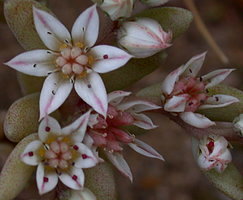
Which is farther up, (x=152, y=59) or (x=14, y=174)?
(x=152, y=59)

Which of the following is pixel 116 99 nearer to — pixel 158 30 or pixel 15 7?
pixel 158 30

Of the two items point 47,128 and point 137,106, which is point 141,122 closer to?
point 137,106

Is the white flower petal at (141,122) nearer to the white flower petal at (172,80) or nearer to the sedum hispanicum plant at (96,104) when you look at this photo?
the sedum hispanicum plant at (96,104)

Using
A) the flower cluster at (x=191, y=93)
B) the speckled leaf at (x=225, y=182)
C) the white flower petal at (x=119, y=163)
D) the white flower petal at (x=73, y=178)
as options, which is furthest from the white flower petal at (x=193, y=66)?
the white flower petal at (x=73, y=178)

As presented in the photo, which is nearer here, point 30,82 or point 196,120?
point 196,120

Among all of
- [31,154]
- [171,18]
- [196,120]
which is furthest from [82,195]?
[171,18]

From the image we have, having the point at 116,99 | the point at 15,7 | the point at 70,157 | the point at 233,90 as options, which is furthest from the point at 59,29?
the point at 233,90
